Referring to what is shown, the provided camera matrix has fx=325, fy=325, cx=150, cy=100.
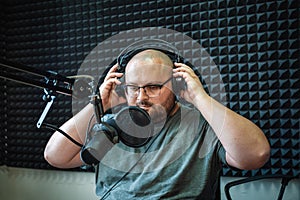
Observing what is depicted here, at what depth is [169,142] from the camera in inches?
48.6

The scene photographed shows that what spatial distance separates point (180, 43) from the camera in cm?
173

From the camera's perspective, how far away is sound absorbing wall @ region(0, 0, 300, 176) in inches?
60.1

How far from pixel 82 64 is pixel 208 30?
0.80 m

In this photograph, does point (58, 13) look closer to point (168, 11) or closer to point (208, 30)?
point (168, 11)

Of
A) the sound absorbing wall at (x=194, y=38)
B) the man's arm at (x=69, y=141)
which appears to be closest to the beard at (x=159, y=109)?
the man's arm at (x=69, y=141)

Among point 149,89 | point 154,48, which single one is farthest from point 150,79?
point 154,48

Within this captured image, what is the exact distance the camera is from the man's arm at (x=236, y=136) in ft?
3.48

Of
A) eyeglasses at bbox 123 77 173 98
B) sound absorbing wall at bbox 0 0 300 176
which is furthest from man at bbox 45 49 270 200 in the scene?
sound absorbing wall at bbox 0 0 300 176

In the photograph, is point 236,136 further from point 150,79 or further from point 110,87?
point 110,87

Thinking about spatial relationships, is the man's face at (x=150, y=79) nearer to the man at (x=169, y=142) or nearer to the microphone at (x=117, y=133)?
the man at (x=169, y=142)

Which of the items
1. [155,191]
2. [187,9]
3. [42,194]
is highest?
[187,9]

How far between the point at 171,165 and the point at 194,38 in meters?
0.78

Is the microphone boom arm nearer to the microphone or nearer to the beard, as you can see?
the microphone

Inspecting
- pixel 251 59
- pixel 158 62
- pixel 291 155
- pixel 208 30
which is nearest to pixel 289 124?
pixel 291 155
